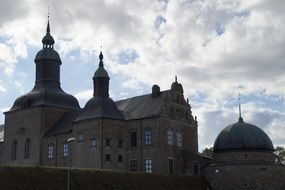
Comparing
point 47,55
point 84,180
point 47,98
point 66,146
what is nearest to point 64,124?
point 66,146

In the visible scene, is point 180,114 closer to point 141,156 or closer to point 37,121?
point 141,156

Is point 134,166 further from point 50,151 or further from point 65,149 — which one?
point 50,151

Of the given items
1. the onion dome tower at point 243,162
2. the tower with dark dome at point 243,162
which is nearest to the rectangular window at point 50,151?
the onion dome tower at point 243,162

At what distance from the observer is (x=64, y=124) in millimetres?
75562

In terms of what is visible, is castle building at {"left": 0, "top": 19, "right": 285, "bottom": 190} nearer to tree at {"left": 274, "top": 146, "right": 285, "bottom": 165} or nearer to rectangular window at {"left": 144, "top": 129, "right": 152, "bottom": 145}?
rectangular window at {"left": 144, "top": 129, "right": 152, "bottom": 145}

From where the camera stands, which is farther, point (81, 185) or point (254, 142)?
point (254, 142)

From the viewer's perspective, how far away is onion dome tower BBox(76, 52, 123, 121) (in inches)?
2726

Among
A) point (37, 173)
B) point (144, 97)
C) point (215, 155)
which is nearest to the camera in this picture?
point (37, 173)

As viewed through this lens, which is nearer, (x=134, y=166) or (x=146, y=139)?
(x=146, y=139)

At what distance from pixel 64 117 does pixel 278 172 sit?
1251 inches

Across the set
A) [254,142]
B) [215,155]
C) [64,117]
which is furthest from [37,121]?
[254,142]

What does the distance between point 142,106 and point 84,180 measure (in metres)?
22.3

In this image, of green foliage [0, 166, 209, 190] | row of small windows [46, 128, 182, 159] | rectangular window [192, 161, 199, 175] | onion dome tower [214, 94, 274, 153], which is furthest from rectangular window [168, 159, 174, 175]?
onion dome tower [214, 94, 274, 153]

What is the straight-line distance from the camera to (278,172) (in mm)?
62438
